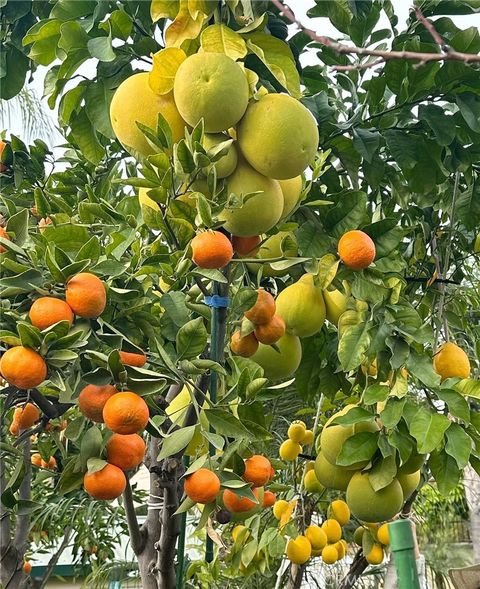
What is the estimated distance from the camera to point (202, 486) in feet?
3.05

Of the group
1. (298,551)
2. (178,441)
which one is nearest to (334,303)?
(178,441)

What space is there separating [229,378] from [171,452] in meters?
0.22

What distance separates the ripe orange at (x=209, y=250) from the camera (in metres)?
0.93

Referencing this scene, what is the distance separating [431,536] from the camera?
561 centimetres

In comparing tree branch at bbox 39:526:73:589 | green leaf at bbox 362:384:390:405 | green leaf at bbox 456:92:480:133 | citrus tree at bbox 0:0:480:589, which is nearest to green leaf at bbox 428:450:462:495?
citrus tree at bbox 0:0:480:589

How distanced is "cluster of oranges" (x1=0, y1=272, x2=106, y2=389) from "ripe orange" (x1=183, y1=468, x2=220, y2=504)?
0.77 ft

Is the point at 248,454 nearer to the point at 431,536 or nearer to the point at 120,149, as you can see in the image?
the point at 120,149

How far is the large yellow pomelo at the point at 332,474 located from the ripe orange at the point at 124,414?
68 centimetres

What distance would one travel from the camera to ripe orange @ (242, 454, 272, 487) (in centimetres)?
110

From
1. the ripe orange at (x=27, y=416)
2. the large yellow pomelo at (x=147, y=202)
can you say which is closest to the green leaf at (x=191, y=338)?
the large yellow pomelo at (x=147, y=202)

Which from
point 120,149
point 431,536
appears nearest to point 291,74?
point 120,149

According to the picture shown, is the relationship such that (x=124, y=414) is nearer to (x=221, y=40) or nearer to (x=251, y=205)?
(x=251, y=205)

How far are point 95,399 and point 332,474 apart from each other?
0.71 meters

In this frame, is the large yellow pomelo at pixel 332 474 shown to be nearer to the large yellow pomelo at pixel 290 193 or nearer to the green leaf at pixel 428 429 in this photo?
the green leaf at pixel 428 429
